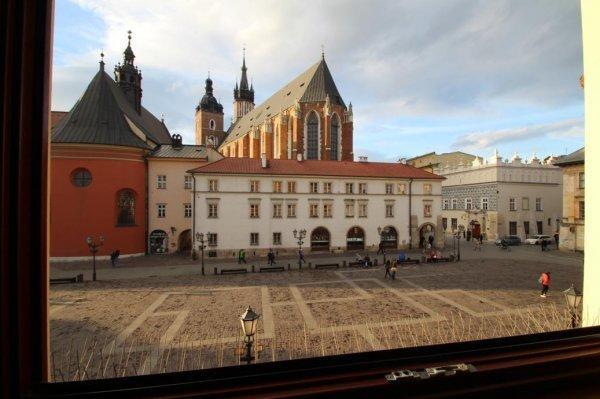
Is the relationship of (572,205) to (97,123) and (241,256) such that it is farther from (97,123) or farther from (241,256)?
(97,123)

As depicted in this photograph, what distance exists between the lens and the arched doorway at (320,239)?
75.1ft

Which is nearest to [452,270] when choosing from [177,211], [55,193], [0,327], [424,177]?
[424,177]

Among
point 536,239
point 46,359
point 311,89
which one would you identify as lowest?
point 536,239

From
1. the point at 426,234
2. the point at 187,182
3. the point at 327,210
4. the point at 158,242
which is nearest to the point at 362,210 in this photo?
the point at 327,210

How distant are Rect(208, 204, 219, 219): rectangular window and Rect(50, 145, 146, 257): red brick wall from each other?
20.6 ft

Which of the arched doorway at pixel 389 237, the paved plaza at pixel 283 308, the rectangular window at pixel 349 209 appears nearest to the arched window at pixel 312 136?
the rectangular window at pixel 349 209

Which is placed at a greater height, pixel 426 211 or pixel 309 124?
pixel 309 124

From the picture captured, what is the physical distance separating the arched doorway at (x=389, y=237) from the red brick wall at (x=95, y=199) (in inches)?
760

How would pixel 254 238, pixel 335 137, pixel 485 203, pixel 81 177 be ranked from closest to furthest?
pixel 81 177 < pixel 254 238 < pixel 485 203 < pixel 335 137

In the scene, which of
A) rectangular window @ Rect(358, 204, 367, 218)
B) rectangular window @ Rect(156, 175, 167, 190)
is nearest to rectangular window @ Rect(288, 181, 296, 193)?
rectangular window @ Rect(358, 204, 367, 218)

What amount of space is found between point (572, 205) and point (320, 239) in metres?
20.4

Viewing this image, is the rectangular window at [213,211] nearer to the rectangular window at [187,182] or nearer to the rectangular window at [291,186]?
the rectangular window at [187,182]

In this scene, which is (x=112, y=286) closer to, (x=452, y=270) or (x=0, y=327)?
(x=0, y=327)

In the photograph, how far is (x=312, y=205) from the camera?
22.8 meters
